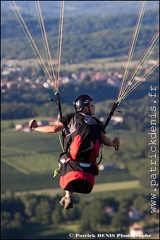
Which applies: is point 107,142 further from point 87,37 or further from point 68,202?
point 87,37

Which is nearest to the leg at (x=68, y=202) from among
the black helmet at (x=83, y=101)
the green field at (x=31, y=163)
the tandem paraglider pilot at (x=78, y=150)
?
the tandem paraglider pilot at (x=78, y=150)

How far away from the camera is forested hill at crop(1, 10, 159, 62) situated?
376ft

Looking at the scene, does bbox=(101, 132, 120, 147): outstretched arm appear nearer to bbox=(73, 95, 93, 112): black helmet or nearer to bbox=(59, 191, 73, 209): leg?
bbox=(73, 95, 93, 112): black helmet

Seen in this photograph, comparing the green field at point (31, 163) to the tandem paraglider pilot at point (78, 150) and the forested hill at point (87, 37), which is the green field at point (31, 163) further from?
the forested hill at point (87, 37)

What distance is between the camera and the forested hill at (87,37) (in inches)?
4518

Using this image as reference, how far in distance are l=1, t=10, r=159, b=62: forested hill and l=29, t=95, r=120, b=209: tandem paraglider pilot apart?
96.9m

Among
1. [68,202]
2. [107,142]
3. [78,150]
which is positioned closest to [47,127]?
[78,150]

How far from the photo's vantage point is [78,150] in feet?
32.4

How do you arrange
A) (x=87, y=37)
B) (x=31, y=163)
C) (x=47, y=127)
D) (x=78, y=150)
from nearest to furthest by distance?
(x=78, y=150) < (x=47, y=127) < (x=31, y=163) < (x=87, y=37)

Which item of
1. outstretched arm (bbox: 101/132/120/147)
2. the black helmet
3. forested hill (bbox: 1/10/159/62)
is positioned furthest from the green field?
forested hill (bbox: 1/10/159/62)

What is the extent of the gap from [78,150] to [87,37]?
410ft

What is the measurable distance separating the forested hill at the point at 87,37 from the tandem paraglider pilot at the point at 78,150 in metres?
96.9

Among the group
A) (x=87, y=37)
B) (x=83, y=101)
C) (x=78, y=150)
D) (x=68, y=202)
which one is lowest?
(x=68, y=202)

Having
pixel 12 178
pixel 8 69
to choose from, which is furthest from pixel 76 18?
pixel 12 178
